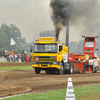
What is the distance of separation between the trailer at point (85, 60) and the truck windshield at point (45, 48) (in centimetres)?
274

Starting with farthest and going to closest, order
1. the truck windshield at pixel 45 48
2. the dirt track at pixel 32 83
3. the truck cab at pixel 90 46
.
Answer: the truck cab at pixel 90 46
the truck windshield at pixel 45 48
the dirt track at pixel 32 83

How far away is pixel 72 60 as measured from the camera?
24609 mm

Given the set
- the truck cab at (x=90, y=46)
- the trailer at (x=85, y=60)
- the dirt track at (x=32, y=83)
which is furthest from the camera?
the truck cab at (x=90, y=46)

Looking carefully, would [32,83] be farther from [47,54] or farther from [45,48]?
[45,48]

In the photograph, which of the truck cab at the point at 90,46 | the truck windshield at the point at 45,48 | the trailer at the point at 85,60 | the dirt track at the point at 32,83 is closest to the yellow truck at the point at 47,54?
the truck windshield at the point at 45,48

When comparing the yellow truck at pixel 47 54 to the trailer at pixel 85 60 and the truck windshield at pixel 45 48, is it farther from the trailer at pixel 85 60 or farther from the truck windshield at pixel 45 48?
the trailer at pixel 85 60

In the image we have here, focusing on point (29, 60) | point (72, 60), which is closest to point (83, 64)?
point (72, 60)

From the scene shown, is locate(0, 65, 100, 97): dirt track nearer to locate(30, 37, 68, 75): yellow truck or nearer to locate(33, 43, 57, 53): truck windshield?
locate(30, 37, 68, 75): yellow truck

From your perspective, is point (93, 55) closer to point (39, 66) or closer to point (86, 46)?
point (86, 46)

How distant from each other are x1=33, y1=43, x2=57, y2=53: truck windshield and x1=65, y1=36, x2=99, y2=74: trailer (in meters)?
2.74

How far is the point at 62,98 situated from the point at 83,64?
1633 centimetres

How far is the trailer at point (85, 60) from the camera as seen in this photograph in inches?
961

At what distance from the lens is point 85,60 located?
25.7m

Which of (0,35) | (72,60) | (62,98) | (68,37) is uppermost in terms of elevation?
(0,35)
